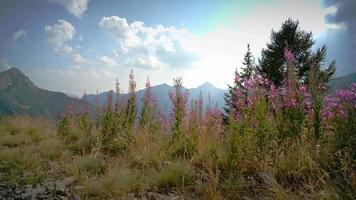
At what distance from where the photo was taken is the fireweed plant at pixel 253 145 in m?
3.85

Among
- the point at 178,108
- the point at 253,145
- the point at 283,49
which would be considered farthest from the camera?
the point at 283,49

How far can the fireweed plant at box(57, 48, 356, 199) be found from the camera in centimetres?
385

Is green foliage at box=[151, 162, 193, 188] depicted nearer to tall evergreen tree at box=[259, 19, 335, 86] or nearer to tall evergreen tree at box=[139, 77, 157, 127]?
tall evergreen tree at box=[139, 77, 157, 127]

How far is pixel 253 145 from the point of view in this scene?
466cm

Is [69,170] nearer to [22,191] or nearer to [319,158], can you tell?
[22,191]

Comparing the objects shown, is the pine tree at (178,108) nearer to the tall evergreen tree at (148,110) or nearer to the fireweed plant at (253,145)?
the fireweed plant at (253,145)

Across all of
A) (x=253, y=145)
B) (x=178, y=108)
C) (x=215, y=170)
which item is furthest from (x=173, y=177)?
(x=178, y=108)

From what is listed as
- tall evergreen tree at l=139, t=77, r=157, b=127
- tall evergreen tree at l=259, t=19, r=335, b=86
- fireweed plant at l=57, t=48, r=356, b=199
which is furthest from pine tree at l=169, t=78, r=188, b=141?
tall evergreen tree at l=259, t=19, r=335, b=86

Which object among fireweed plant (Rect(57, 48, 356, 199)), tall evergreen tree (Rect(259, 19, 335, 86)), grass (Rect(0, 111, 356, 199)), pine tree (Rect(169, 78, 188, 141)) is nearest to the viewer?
grass (Rect(0, 111, 356, 199))

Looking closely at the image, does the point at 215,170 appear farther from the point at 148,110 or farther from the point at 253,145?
the point at 148,110

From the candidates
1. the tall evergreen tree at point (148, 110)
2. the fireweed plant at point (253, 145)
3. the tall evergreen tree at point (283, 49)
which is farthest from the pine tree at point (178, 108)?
the tall evergreen tree at point (283, 49)

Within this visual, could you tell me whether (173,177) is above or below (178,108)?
below

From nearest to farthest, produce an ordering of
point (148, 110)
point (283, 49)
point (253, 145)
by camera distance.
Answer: point (253, 145) < point (148, 110) < point (283, 49)

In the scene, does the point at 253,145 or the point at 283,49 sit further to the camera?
the point at 283,49
